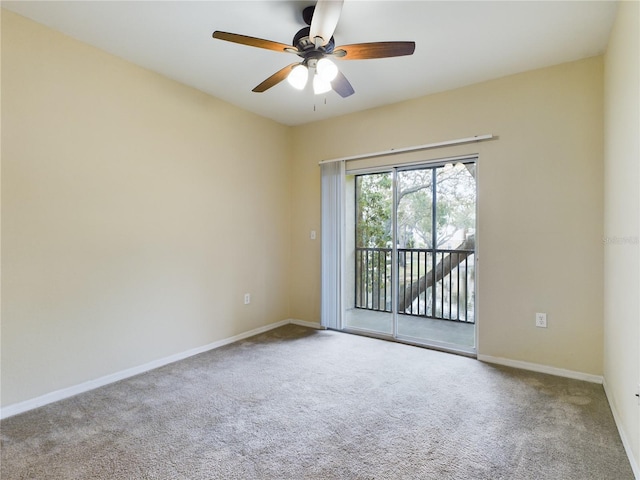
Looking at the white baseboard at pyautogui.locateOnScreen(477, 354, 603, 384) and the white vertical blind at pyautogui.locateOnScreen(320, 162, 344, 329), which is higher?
the white vertical blind at pyautogui.locateOnScreen(320, 162, 344, 329)

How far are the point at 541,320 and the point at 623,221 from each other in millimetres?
1210

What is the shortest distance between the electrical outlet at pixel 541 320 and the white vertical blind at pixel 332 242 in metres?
2.00

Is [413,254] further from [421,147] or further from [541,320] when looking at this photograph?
[541,320]

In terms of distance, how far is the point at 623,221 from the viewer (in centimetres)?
195

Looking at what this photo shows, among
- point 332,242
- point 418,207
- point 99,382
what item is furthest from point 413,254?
point 99,382

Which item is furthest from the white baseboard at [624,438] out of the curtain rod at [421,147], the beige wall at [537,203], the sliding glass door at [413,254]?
the curtain rod at [421,147]

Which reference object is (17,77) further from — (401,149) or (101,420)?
(401,149)

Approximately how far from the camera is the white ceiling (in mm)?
2100

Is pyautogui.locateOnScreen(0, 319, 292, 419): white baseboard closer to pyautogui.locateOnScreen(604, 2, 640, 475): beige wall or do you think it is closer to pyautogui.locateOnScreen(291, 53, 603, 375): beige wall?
pyautogui.locateOnScreen(291, 53, 603, 375): beige wall

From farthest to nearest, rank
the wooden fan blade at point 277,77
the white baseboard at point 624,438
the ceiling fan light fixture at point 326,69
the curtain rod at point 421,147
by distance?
the curtain rod at point 421,147
the wooden fan blade at point 277,77
the ceiling fan light fixture at point 326,69
the white baseboard at point 624,438

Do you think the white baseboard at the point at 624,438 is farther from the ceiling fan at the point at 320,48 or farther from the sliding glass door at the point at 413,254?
the ceiling fan at the point at 320,48

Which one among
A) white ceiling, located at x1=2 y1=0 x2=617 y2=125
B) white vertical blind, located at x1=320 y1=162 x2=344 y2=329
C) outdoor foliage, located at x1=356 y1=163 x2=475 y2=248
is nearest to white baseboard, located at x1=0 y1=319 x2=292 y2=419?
white vertical blind, located at x1=320 y1=162 x2=344 y2=329

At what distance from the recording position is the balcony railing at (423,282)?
12.2ft

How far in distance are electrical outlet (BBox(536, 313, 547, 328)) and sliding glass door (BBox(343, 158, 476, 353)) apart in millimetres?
653
